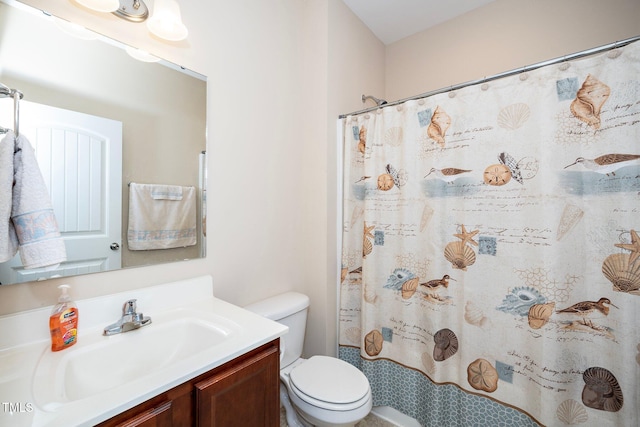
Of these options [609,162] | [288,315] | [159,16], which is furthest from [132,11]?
[609,162]

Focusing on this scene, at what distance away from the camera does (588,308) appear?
1096 millimetres

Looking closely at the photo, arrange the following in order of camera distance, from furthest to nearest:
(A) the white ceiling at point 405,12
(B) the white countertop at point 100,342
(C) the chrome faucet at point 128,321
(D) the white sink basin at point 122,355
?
(A) the white ceiling at point 405,12
(C) the chrome faucet at point 128,321
(D) the white sink basin at point 122,355
(B) the white countertop at point 100,342

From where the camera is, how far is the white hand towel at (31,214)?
80 cm

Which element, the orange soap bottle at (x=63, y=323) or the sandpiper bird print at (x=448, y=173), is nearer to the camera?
the orange soap bottle at (x=63, y=323)

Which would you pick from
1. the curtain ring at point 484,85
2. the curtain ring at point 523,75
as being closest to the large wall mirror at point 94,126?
the curtain ring at point 484,85

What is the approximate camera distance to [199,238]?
1.30m

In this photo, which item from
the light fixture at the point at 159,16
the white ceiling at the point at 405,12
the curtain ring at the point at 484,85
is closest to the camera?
the light fixture at the point at 159,16

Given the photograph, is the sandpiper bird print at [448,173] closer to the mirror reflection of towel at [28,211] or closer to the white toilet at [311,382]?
the white toilet at [311,382]

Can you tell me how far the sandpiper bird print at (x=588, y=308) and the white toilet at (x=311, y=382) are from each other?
0.93 meters

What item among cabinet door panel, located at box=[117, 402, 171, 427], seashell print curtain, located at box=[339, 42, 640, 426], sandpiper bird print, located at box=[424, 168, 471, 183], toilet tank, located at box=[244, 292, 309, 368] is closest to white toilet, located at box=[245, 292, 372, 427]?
toilet tank, located at box=[244, 292, 309, 368]

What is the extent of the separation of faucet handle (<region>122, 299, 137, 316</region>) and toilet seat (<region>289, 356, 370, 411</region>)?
2.55 feet

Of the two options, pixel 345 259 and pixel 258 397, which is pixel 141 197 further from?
pixel 345 259

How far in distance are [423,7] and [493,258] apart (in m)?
1.84

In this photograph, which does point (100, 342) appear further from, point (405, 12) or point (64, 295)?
point (405, 12)
